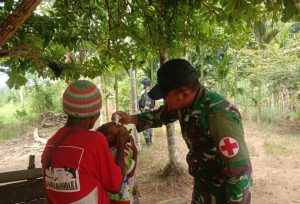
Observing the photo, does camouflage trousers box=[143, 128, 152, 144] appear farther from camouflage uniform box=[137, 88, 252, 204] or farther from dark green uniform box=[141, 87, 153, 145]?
camouflage uniform box=[137, 88, 252, 204]

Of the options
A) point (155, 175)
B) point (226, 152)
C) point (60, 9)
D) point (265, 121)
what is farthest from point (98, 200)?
point (265, 121)

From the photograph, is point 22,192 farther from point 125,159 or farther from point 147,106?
point 147,106

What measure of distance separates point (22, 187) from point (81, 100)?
160 centimetres

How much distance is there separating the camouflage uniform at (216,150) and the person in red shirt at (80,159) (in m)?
0.55

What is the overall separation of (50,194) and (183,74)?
40.4 inches

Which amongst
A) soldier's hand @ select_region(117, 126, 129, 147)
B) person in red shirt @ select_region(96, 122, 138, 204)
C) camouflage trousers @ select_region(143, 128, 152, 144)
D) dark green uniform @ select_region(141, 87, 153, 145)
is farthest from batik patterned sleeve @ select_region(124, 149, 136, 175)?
camouflage trousers @ select_region(143, 128, 152, 144)

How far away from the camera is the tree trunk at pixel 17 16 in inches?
82.5

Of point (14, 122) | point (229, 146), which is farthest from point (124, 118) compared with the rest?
point (14, 122)

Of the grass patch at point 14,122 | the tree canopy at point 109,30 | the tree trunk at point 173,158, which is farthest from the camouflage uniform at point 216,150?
the grass patch at point 14,122

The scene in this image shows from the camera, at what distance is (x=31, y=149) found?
11742 millimetres

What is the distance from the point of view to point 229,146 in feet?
6.18

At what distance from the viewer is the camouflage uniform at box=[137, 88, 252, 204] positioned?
1.89 metres

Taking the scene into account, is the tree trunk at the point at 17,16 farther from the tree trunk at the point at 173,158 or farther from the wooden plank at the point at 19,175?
the tree trunk at the point at 173,158

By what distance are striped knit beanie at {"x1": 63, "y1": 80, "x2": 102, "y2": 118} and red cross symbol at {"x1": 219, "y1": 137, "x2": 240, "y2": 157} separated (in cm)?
74
